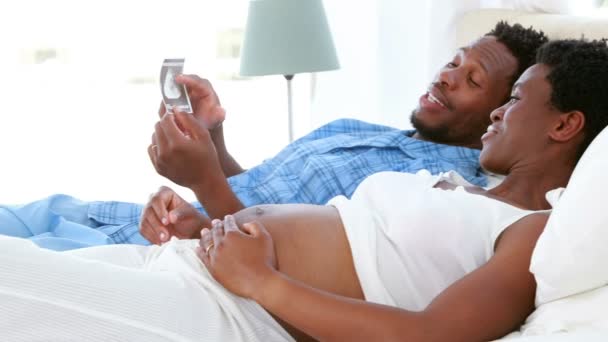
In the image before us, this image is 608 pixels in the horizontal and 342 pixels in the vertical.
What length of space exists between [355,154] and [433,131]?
223mm

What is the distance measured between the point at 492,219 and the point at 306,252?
12.7 inches

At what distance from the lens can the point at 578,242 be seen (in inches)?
41.6

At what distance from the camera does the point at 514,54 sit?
2.00 m

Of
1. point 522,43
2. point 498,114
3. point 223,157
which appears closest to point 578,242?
point 498,114

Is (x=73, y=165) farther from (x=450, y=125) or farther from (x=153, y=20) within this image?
(x=450, y=125)

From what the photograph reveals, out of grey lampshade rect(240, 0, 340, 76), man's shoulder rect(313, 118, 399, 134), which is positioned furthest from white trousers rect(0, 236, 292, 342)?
grey lampshade rect(240, 0, 340, 76)

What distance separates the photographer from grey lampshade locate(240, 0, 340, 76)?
2.76 m

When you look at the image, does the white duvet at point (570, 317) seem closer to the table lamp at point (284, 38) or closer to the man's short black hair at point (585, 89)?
the man's short black hair at point (585, 89)

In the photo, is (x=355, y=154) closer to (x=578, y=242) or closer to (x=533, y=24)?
(x=533, y=24)

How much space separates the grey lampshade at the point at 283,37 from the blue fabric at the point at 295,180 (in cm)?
63

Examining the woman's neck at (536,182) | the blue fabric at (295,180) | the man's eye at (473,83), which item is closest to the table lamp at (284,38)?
the blue fabric at (295,180)

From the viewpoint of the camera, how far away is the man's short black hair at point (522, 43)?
1966 millimetres

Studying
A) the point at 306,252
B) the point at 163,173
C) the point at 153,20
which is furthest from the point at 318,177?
the point at 153,20

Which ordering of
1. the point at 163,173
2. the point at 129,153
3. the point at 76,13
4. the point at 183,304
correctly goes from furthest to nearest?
1. the point at 129,153
2. the point at 76,13
3. the point at 163,173
4. the point at 183,304
